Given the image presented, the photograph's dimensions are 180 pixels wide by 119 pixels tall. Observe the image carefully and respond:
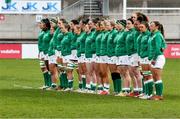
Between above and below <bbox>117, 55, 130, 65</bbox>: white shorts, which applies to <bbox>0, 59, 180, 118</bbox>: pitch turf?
below

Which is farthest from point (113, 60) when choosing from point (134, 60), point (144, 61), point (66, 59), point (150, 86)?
point (66, 59)

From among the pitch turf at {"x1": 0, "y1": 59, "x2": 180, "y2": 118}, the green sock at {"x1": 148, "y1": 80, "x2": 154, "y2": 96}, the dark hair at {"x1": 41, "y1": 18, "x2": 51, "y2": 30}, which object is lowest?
the pitch turf at {"x1": 0, "y1": 59, "x2": 180, "y2": 118}

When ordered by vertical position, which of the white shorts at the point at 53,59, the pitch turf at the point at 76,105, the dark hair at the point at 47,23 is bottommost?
the pitch turf at the point at 76,105

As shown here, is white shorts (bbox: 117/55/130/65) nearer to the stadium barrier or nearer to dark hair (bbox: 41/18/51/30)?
dark hair (bbox: 41/18/51/30)

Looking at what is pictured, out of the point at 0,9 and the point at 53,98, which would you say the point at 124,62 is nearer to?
the point at 53,98

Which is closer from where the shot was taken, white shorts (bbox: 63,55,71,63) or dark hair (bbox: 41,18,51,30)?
white shorts (bbox: 63,55,71,63)

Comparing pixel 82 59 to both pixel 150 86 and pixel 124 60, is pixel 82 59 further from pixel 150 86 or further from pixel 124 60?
pixel 150 86

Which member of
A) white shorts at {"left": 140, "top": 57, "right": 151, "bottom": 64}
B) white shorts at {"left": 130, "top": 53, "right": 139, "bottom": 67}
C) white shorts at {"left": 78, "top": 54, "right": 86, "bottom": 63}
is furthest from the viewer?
white shorts at {"left": 78, "top": 54, "right": 86, "bottom": 63}

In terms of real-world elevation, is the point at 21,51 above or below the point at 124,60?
below

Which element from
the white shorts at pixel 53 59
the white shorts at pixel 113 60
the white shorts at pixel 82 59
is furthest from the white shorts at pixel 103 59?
the white shorts at pixel 53 59

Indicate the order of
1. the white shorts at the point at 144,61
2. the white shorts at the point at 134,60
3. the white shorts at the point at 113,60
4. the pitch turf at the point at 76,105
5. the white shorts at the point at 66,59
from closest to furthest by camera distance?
the pitch turf at the point at 76,105, the white shorts at the point at 144,61, the white shorts at the point at 134,60, the white shorts at the point at 113,60, the white shorts at the point at 66,59

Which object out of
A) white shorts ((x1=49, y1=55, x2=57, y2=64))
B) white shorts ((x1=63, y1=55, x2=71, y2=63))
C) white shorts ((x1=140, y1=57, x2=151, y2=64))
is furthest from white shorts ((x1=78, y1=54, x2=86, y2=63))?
white shorts ((x1=140, y1=57, x2=151, y2=64))

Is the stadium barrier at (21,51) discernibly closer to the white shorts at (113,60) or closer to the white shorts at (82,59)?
the white shorts at (82,59)

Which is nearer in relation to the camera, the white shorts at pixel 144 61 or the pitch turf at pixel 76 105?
the pitch turf at pixel 76 105
